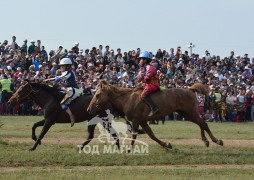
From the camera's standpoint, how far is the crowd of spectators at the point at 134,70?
28609 mm

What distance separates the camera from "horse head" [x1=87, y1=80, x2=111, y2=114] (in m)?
14.2

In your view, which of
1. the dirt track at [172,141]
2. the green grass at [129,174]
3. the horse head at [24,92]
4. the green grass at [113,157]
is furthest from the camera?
the dirt track at [172,141]

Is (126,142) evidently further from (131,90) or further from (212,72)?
(212,72)

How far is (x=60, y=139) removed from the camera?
17.7m

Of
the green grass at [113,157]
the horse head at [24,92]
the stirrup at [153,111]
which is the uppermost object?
the horse head at [24,92]

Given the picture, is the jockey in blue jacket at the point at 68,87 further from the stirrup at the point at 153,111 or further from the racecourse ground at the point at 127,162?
the stirrup at the point at 153,111

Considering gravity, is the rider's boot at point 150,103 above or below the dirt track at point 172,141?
above

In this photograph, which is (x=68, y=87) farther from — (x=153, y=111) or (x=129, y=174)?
(x=129, y=174)

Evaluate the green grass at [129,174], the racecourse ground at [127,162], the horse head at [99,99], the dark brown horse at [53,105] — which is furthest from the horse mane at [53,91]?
the green grass at [129,174]

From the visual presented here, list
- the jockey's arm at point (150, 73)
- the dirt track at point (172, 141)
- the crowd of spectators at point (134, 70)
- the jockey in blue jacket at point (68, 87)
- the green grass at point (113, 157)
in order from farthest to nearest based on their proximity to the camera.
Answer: the crowd of spectators at point (134, 70) → the dirt track at point (172, 141) → the jockey in blue jacket at point (68, 87) → the jockey's arm at point (150, 73) → the green grass at point (113, 157)

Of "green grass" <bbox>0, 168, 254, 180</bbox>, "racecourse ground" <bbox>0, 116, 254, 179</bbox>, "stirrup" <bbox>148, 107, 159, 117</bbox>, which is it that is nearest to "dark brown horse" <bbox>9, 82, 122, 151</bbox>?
"racecourse ground" <bbox>0, 116, 254, 179</bbox>

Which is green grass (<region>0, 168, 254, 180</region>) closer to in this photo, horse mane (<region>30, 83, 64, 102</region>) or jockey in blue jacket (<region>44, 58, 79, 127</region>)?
jockey in blue jacket (<region>44, 58, 79, 127</region>)

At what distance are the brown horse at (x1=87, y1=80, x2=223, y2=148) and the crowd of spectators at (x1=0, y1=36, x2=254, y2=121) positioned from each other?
12394 mm

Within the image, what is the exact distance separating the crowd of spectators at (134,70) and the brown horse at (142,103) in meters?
12.4
